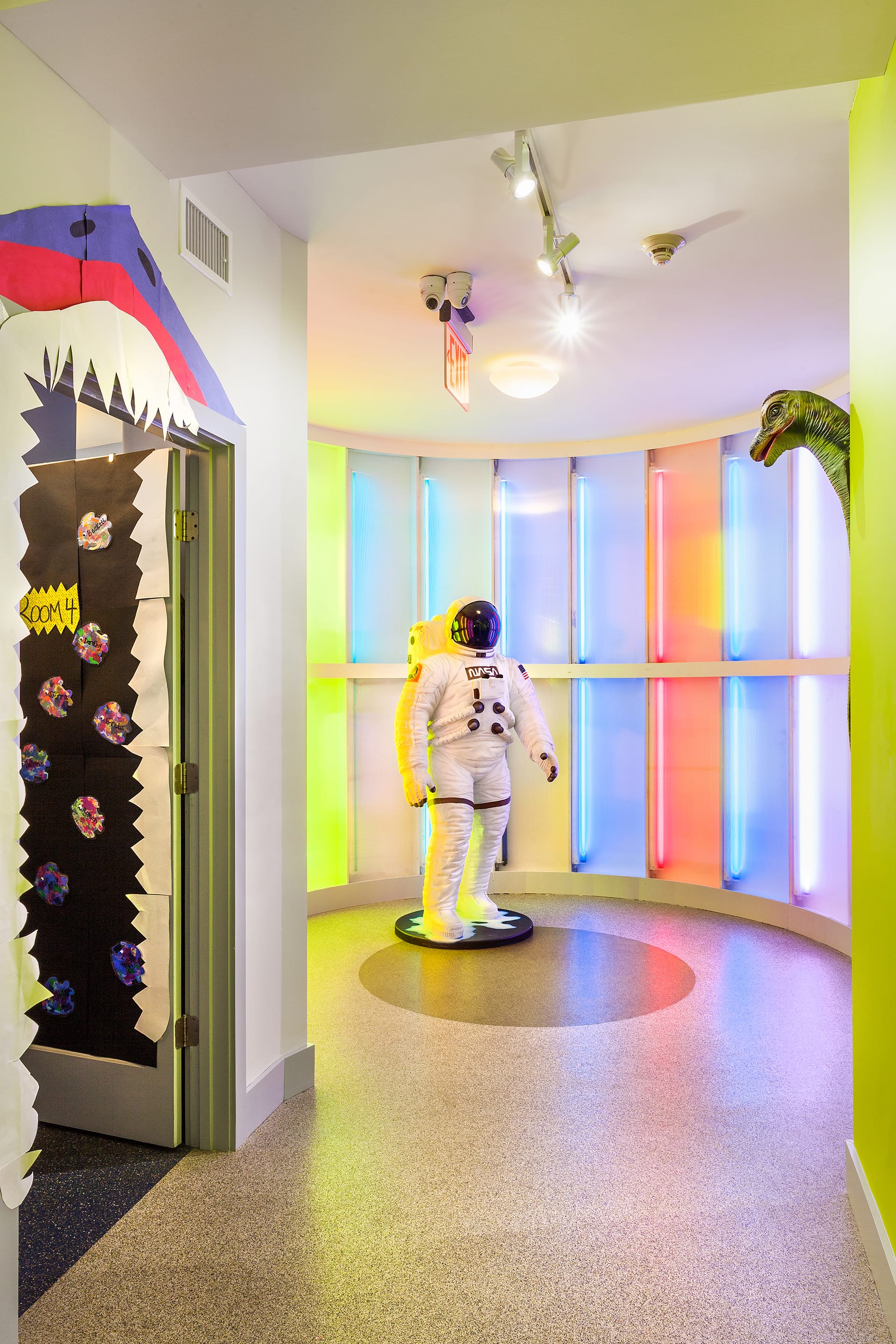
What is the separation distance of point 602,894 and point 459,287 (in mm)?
3688

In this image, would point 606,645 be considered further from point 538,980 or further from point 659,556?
point 538,980

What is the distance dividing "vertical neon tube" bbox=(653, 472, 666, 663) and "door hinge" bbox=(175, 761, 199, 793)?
3.61 m

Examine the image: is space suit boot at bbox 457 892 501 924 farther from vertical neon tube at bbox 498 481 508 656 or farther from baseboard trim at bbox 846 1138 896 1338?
baseboard trim at bbox 846 1138 896 1338

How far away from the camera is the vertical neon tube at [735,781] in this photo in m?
5.14

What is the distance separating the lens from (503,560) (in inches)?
223

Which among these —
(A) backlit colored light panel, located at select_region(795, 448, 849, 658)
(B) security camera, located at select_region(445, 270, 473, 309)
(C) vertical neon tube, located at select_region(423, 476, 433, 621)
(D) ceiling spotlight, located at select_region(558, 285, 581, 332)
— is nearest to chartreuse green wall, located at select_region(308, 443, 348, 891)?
(C) vertical neon tube, located at select_region(423, 476, 433, 621)

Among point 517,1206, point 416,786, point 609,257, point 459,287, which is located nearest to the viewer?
point 517,1206

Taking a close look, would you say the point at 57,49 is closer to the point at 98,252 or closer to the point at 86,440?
the point at 98,252

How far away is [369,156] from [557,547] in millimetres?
3387

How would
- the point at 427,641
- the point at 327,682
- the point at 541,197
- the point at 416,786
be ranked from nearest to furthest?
1. the point at 541,197
2. the point at 416,786
3. the point at 427,641
4. the point at 327,682

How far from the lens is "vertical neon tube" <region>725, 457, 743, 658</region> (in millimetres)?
5145

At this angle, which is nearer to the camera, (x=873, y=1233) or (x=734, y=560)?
(x=873, y=1233)

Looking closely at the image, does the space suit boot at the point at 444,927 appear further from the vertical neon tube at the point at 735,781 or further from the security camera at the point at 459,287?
the security camera at the point at 459,287

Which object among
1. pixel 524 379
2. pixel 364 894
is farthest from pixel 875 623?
pixel 364 894
